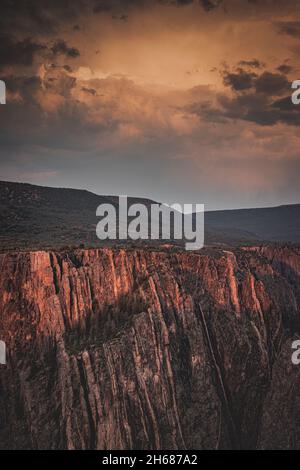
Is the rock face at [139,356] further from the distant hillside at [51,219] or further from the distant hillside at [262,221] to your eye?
the distant hillside at [262,221]

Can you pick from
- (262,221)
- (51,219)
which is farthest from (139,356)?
(262,221)

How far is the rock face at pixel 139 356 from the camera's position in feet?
171

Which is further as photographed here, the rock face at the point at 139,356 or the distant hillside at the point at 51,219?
the distant hillside at the point at 51,219

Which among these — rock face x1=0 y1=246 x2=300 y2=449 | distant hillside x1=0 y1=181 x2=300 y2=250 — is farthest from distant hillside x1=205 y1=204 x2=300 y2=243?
rock face x1=0 y1=246 x2=300 y2=449

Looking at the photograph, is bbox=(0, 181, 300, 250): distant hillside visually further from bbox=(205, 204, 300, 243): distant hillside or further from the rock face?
the rock face

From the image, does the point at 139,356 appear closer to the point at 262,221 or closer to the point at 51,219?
the point at 51,219

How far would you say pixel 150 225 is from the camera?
11088 cm

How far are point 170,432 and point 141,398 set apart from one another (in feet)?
17.1

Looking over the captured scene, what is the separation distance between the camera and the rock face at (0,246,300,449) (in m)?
52.0

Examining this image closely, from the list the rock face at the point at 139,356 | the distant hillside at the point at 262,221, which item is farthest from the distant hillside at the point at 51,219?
the rock face at the point at 139,356

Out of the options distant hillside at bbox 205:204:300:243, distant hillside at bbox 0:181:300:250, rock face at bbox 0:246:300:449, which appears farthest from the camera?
distant hillside at bbox 205:204:300:243

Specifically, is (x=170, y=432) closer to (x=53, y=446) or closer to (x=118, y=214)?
(x=53, y=446)
